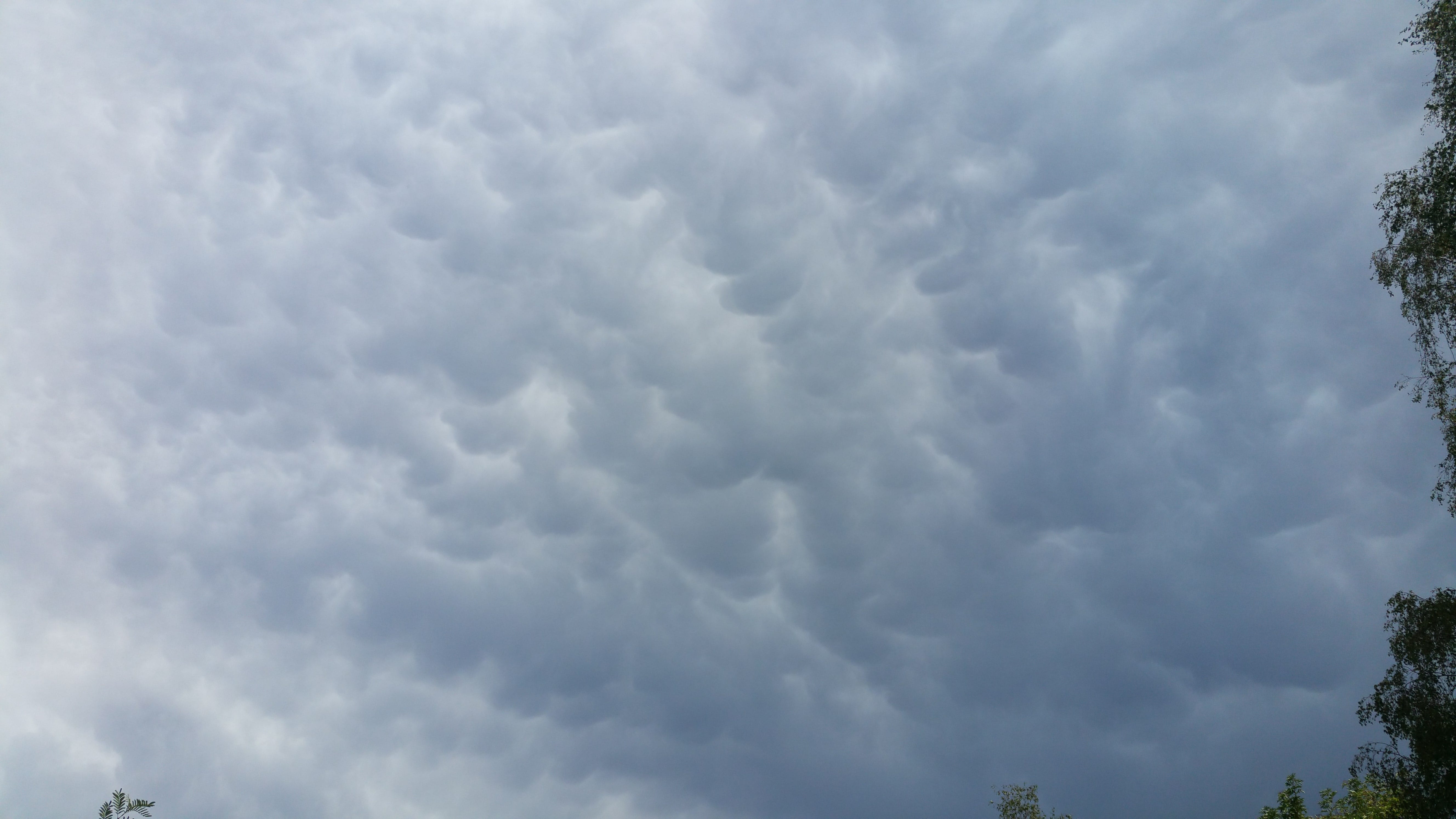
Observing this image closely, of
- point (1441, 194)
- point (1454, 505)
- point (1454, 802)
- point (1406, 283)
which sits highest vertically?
point (1441, 194)

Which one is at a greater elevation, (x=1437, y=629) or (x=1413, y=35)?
(x=1413, y=35)

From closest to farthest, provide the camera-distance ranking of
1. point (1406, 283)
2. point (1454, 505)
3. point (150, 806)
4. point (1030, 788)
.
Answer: point (150, 806) < point (1454, 505) < point (1406, 283) < point (1030, 788)

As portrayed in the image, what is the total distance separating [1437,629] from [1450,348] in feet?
30.5

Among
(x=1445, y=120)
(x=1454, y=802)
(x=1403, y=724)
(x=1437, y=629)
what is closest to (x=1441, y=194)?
(x=1445, y=120)

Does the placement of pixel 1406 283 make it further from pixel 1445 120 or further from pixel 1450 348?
pixel 1445 120

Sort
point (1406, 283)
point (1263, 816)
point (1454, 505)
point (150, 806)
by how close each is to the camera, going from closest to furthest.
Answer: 1. point (150, 806)
2. point (1454, 505)
3. point (1406, 283)
4. point (1263, 816)

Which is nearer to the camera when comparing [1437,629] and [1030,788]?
[1437,629]

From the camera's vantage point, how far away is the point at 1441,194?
105 ft

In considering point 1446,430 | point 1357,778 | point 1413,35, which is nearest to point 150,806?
point 1357,778

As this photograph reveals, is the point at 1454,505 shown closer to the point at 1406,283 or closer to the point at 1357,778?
the point at 1406,283

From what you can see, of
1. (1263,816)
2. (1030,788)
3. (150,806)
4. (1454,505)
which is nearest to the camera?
(150,806)

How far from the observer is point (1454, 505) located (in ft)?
99.9

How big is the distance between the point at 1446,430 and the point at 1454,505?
8.12ft

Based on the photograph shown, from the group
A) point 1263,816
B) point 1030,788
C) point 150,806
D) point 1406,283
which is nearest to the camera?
point 150,806
